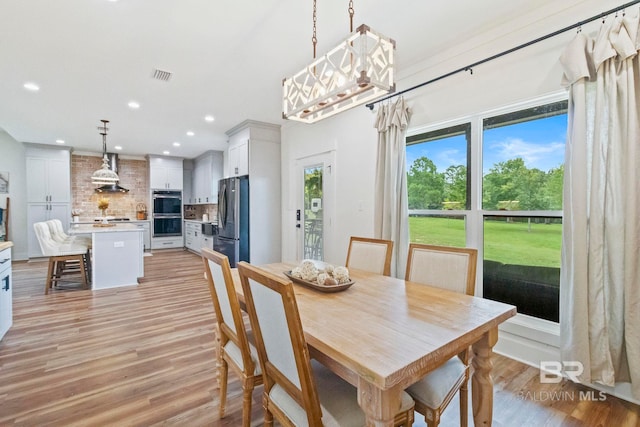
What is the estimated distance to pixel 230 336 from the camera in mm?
1609

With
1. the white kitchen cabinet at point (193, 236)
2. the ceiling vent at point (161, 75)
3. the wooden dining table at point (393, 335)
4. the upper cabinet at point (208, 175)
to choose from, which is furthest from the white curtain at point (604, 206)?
the white kitchen cabinet at point (193, 236)

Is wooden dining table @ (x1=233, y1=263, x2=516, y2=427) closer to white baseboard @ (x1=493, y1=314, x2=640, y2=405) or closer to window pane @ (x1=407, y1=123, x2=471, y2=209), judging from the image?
white baseboard @ (x1=493, y1=314, x2=640, y2=405)

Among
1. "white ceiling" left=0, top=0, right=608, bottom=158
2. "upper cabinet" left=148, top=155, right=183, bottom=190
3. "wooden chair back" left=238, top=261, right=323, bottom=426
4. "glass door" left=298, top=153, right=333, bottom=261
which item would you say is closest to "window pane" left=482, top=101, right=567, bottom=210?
"white ceiling" left=0, top=0, right=608, bottom=158

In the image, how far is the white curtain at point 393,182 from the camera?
2.98 metres

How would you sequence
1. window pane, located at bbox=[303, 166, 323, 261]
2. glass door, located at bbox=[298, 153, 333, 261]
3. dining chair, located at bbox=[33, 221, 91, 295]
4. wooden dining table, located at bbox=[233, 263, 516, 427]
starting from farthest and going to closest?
window pane, located at bbox=[303, 166, 323, 261]
glass door, located at bbox=[298, 153, 333, 261]
dining chair, located at bbox=[33, 221, 91, 295]
wooden dining table, located at bbox=[233, 263, 516, 427]

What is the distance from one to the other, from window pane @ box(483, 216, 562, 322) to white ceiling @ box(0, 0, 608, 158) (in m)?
1.52

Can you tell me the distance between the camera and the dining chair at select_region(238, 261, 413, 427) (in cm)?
102

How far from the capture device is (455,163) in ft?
Result: 9.43

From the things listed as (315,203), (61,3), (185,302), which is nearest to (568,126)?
(315,203)

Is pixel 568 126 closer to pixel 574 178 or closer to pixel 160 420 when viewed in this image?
pixel 574 178

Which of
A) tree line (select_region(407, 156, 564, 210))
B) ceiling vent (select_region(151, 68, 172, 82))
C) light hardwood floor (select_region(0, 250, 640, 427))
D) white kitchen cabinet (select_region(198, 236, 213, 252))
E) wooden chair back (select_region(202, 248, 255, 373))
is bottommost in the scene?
light hardwood floor (select_region(0, 250, 640, 427))

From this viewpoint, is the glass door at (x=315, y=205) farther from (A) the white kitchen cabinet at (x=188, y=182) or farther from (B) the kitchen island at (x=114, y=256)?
(A) the white kitchen cabinet at (x=188, y=182)

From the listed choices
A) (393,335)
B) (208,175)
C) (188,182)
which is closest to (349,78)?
(393,335)

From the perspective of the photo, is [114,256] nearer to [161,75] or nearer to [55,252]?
[55,252]
